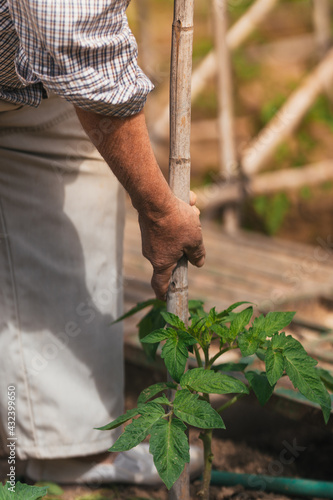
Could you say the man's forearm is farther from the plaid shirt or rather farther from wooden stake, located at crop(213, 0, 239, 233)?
wooden stake, located at crop(213, 0, 239, 233)

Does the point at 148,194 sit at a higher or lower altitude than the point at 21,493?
higher

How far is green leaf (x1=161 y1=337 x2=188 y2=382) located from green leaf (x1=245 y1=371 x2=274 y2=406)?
0.18 metres

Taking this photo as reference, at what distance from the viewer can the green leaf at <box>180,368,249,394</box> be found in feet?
4.34

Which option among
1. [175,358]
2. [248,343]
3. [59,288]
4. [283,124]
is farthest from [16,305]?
[283,124]

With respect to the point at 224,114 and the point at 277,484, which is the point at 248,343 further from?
the point at 224,114

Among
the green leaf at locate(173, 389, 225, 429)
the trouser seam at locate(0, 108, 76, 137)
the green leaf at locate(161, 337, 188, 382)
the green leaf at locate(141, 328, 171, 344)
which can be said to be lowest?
the green leaf at locate(173, 389, 225, 429)

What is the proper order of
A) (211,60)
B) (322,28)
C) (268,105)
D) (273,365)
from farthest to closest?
(268,105) → (322,28) → (211,60) → (273,365)

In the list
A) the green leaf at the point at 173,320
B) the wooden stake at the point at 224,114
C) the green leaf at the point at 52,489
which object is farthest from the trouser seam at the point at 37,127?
the wooden stake at the point at 224,114

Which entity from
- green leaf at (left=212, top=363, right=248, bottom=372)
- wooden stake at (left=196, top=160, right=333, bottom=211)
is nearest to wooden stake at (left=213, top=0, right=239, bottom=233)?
wooden stake at (left=196, top=160, right=333, bottom=211)

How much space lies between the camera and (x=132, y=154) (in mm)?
1336

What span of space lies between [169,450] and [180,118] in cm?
69

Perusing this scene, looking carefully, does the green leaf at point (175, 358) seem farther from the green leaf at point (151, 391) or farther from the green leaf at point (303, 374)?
the green leaf at point (303, 374)

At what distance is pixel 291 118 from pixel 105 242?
2844 mm

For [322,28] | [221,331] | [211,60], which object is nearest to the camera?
[221,331]
